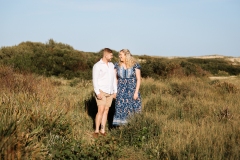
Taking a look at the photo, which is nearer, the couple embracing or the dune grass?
the dune grass

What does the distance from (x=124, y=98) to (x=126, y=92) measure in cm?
15

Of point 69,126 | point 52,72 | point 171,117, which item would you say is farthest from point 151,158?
point 52,72

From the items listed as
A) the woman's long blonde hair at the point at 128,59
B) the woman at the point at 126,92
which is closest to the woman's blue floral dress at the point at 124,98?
the woman at the point at 126,92

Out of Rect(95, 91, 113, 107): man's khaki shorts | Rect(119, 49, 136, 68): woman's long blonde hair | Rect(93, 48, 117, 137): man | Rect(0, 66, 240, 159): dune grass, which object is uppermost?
Rect(119, 49, 136, 68): woman's long blonde hair

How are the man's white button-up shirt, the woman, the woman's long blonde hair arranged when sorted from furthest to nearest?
the woman → the woman's long blonde hair → the man's white button-up shirt

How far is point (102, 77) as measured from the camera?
7.35m

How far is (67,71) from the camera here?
22.5 meters

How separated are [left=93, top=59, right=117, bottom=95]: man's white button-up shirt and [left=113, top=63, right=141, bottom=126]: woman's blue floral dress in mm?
362

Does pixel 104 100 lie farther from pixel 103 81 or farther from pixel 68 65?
pixel 68 65

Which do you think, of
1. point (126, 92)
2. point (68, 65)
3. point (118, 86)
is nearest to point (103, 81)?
point (118, 86)

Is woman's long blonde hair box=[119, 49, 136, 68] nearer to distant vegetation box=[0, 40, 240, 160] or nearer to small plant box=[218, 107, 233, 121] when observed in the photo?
distant vegetation box=[0, 40, 240, 160]

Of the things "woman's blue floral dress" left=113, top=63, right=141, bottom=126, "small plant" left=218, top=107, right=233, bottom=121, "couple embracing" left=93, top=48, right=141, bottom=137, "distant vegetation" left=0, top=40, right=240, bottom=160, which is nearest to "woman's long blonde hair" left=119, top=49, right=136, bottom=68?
"couple embracing" left=93, top=48, right=141, bottom=137

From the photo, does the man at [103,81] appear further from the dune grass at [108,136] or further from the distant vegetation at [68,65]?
the distant vegetation at [68,65]

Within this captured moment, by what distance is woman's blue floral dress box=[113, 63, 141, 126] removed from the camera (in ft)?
25.4
